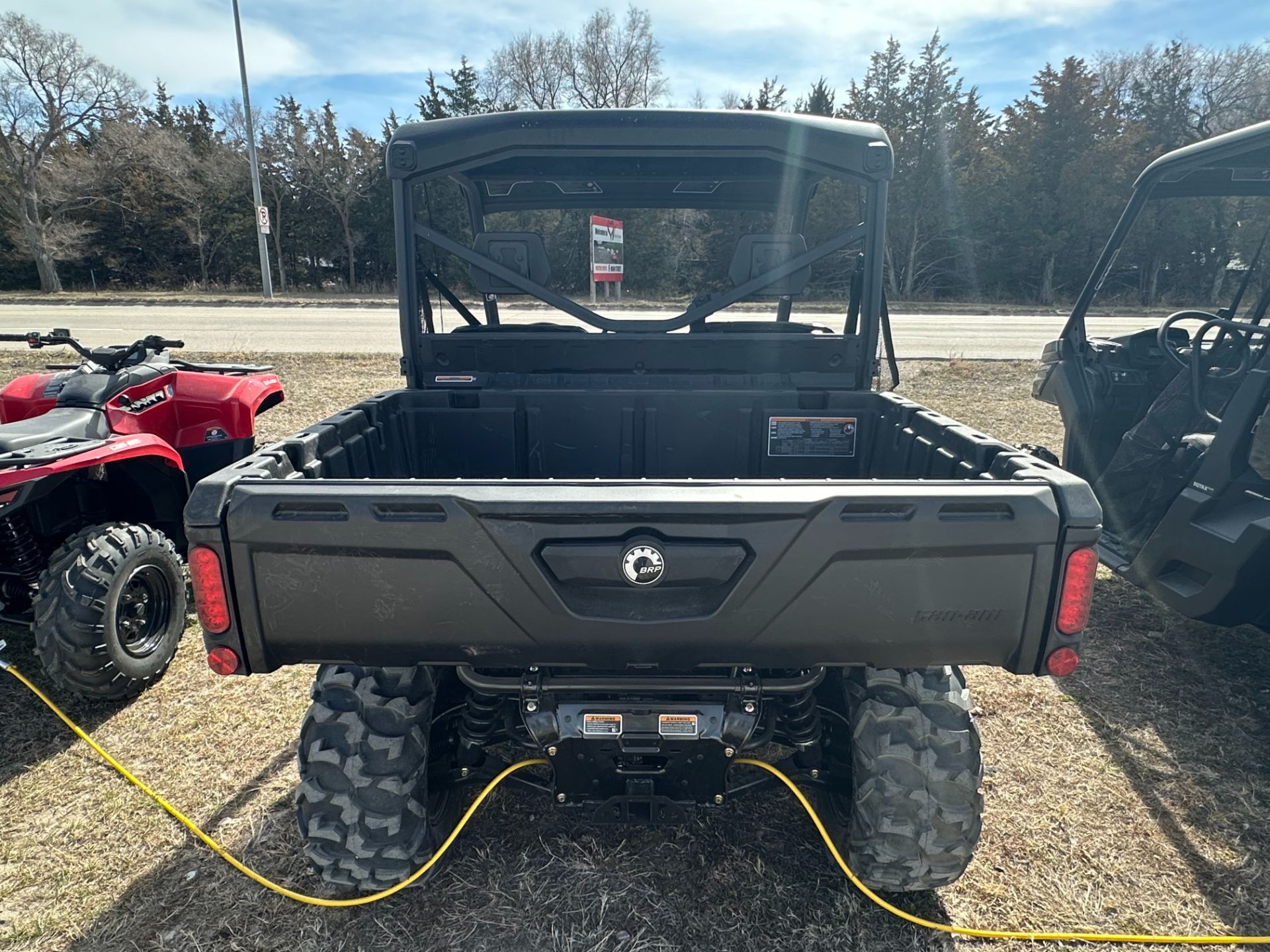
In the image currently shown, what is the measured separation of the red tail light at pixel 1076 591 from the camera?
1.65 metres

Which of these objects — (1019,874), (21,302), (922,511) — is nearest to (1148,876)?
(1019,874)

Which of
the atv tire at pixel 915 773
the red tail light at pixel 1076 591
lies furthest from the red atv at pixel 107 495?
the red tail light at pixel 1076 591

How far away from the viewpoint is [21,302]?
2255cm

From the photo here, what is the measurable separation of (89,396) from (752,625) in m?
3.56

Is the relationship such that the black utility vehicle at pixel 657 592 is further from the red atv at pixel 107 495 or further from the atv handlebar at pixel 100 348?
A: the atv handlebar at pixel 100 348

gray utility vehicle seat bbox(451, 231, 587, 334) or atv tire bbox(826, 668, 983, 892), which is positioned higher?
gray utility vehicle seat bbox(451, 231, 587, 334)

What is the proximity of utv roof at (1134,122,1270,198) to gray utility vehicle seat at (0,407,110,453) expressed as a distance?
5.11 meters

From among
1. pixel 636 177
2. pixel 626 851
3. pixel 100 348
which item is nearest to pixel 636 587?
pixel 626 851

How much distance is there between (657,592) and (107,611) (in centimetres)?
254

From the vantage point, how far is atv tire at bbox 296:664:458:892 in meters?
2.04

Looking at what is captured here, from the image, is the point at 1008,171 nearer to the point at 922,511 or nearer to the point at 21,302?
the point at 922,511

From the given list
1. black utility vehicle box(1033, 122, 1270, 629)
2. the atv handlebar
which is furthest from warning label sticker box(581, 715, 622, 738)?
the atv handlebar

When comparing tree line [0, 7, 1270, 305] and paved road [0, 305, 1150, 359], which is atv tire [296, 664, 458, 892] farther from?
tree line [0, 7, 1270, 305]

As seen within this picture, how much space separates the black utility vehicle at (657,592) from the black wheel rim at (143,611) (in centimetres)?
135
